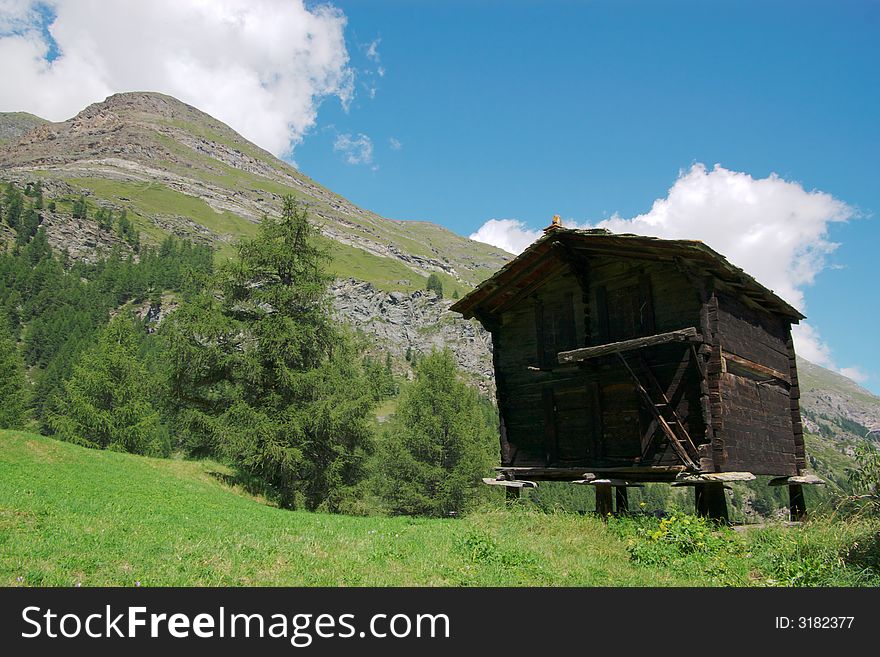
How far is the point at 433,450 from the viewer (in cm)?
3809

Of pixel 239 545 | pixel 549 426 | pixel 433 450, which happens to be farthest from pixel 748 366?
pixel 433 450

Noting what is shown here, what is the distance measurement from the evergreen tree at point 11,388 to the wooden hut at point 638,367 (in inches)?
1609

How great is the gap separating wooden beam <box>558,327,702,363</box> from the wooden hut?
0.04m

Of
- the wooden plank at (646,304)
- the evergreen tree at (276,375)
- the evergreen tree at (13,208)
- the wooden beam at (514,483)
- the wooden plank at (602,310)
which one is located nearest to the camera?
the wooden plank at (646,304)

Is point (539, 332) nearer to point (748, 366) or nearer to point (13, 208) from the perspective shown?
point (748, 366)

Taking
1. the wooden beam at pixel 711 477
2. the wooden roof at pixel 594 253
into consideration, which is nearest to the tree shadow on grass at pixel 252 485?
the wooden roof at pixel 594 253

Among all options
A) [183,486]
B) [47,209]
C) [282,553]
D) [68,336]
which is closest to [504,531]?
[282,553]

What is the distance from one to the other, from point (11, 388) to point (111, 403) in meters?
12.0

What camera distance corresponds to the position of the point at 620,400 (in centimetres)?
1770

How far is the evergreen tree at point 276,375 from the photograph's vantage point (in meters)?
23.9

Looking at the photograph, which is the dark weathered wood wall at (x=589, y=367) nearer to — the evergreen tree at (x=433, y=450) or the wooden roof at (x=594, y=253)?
the wooden roof at (x=594, y=253)

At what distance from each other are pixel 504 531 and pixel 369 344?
696 inches

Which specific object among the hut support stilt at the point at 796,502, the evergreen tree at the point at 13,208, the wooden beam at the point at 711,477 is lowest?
the hut support stilt at the point at 796,502
